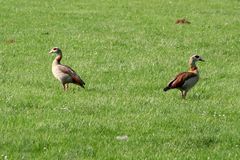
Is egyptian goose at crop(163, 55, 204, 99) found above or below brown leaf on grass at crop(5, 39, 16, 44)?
above

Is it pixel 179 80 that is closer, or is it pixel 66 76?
pixel 179 80

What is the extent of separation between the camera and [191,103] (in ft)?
53.1

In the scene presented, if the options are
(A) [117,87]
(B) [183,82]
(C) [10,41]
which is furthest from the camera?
(C) [10,41]

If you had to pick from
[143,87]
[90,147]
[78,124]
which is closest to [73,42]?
[143,87]

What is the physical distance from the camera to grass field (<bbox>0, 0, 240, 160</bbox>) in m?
12.2

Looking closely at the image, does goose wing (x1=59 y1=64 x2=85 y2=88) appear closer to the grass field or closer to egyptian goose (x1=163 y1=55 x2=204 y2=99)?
the grass field

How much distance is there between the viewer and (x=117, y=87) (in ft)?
58.9

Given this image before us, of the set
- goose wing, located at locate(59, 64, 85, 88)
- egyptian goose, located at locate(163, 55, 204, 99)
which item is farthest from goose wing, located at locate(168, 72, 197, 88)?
goose wing, located at locate(59, 64, 85, 88)

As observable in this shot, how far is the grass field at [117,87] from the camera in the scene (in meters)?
12.2

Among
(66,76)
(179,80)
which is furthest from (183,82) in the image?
(66,76)

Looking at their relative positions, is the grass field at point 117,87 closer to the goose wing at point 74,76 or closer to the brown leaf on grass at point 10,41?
the brown leaf on grass at point 10,41

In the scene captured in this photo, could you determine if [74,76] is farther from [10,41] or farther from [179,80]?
[10,41]

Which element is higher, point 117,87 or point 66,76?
point 66,76

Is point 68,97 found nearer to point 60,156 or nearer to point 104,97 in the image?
point 104,97
